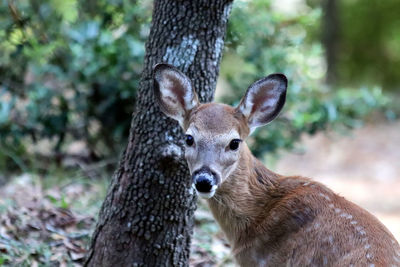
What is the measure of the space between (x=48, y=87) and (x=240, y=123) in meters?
4.32

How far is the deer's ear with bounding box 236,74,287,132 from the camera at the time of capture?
4285mm

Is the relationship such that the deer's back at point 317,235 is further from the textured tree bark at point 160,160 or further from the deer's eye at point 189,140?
the deer's eye at point 189,140

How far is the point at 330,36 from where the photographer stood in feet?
65.9

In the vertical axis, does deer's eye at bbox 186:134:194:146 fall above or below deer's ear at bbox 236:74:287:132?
below

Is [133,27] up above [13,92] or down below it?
above

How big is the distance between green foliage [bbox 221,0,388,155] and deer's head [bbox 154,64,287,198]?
2535 mm

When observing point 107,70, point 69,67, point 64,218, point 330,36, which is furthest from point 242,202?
point 330,36

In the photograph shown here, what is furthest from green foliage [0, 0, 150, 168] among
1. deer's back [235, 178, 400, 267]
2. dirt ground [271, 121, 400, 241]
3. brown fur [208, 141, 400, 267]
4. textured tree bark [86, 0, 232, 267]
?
dirt ground [271, 121, 400, 241]

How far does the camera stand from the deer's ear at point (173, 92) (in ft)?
13.9

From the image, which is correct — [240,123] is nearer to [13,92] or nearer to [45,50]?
[45,50]

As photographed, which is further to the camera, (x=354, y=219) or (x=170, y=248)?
(x=170, y=248)

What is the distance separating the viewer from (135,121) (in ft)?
15.0

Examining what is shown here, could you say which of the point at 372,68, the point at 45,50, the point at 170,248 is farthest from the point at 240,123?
the point at 372,68

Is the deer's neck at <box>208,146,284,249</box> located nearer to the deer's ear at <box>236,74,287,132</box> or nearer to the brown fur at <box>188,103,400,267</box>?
the brown fur at <box>188,103,400,267</box>
